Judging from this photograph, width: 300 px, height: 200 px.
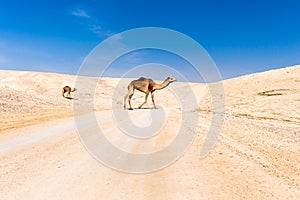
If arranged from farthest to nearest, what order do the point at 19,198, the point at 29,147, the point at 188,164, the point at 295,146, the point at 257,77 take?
the point at 257,77 → the point at 295,146 → the point at 29,147 → the point at 188,164 → the point at 19,198

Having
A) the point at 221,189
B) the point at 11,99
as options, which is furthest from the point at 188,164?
the point at 11,99

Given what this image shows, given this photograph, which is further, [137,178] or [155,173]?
[155,173]

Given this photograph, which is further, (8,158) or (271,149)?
(271,149)

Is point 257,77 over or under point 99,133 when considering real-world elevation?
over

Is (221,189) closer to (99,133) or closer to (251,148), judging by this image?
(251,148)

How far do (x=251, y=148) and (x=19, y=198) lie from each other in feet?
25.2

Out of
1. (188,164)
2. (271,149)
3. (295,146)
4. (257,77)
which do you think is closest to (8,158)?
(188,164)

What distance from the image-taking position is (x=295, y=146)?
11.1 meters

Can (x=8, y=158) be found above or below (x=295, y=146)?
below

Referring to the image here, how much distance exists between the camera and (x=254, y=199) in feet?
19.0

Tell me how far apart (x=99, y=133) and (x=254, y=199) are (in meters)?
8.20

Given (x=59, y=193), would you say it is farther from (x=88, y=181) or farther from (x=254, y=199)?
(x=254, y=199)

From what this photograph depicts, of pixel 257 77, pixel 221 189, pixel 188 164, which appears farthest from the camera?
pixel 257 77

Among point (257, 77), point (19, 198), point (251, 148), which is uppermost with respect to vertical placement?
point (257, 77)
